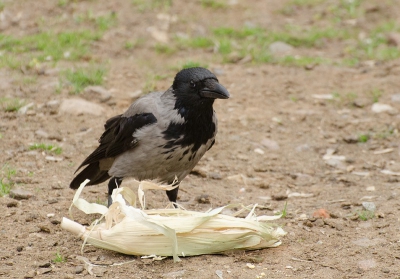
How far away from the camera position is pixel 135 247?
4.64 m

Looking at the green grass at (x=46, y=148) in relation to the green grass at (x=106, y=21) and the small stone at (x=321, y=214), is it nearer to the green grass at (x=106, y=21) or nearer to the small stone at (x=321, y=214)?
the small stone at (x=321, y=214)

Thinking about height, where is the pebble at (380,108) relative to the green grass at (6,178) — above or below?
below

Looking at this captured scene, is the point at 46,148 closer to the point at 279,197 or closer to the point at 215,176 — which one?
the point at 215,176

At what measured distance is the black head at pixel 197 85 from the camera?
5516mm

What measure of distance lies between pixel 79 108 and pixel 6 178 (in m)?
1.83

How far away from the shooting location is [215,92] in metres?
5.50

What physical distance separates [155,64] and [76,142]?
2522 mm

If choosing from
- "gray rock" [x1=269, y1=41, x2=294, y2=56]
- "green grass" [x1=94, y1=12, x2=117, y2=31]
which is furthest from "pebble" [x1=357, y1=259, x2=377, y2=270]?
"green grass" [x1=94, y1=12, x2=117, y2=31]

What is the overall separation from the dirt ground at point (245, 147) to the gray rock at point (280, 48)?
32 centimetres

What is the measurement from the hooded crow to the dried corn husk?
853 millimetres

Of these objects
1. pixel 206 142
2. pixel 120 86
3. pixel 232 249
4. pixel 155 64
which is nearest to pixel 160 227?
pixel 232 249

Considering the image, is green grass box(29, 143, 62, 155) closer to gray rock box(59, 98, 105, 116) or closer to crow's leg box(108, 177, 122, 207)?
gray rock box(59, 98, 105, 116)

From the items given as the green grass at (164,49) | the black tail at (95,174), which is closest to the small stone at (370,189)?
the black tail at (95,174)

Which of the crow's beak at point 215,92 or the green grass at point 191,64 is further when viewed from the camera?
the green grass at point 191,64
